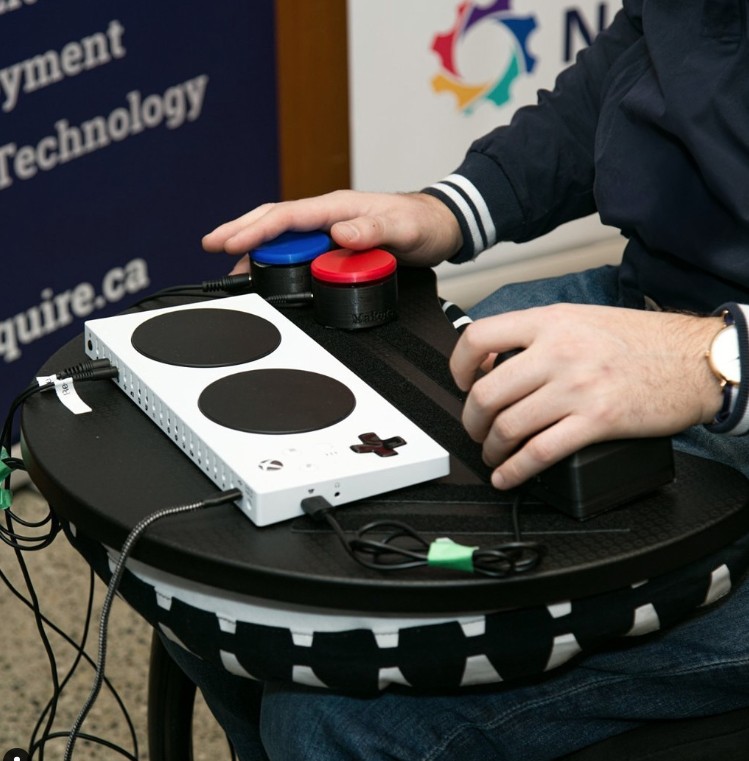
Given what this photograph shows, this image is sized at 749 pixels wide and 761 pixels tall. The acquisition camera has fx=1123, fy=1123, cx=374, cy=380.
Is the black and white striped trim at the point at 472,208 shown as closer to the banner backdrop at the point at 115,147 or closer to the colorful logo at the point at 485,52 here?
the banner backdrop at the point at 115,147

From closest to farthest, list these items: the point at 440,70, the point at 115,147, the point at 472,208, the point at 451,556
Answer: the point at 451,556 < the point at 472,208 < the point at 115,147 < the point at 440,70

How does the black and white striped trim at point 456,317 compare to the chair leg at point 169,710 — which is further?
the chair leg at point 169,710

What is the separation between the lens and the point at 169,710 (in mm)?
1014

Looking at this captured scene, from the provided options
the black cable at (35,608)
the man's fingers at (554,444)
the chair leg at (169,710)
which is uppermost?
the man's fingers at (554,444)

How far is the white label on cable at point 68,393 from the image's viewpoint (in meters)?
0.74

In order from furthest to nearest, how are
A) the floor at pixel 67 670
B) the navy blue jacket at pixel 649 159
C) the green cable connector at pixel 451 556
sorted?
the floor at pixel 67 670 < the navy blue jacket at pixel 649 159 < the green cable connector at pixel 451 556

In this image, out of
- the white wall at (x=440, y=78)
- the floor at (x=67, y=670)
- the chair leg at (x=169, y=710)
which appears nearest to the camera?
the chair leg at (x=169, y=710)

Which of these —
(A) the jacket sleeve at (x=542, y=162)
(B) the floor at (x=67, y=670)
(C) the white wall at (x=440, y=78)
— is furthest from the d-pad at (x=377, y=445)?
(C) the white wall at (x=440, y=78)

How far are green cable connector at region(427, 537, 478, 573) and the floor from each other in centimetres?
87

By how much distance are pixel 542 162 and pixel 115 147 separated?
0.99m

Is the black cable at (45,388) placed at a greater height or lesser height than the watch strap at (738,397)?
lesser

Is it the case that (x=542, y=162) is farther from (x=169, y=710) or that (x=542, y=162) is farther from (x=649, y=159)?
(x=169, y=710)

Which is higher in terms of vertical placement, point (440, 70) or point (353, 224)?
point (353, 224)

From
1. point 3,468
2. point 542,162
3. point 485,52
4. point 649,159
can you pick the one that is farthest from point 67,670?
point 485,52
